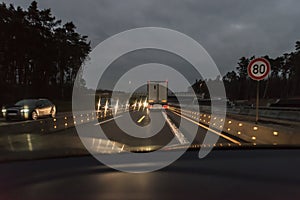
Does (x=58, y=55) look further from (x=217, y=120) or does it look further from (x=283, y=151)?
(x=283, y=151)

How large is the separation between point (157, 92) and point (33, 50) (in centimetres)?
2628

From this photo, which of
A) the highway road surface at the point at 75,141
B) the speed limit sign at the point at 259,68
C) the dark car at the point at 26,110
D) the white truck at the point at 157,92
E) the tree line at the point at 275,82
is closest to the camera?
the highway road surface at the point at 75,141

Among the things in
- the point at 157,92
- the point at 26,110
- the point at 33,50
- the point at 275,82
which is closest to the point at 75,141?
the point at 26,110

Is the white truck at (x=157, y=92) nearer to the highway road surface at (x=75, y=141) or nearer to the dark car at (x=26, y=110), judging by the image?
the dark car at (x=26, y=110)

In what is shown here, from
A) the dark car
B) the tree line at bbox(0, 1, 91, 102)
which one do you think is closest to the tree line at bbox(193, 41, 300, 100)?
the tree line at bbox(0, 1, 91, 102)

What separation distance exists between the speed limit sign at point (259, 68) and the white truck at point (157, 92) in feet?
96.9

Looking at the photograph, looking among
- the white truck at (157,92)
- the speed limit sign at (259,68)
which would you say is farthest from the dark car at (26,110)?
the white truck at (157,92)

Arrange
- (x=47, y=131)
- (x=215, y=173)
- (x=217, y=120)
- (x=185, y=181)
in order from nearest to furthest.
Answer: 1. (x=185, y=181)
2. (x=215, y=173)
3. (x=47, y=131)
4. (x=217, y=120)

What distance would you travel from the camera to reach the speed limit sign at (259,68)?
11.5m

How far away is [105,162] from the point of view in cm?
372

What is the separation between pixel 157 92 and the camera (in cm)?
4159

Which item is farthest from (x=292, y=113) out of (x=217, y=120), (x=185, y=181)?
(x=185, y=181)

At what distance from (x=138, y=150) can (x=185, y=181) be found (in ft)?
4.28

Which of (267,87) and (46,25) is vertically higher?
(46,25)
